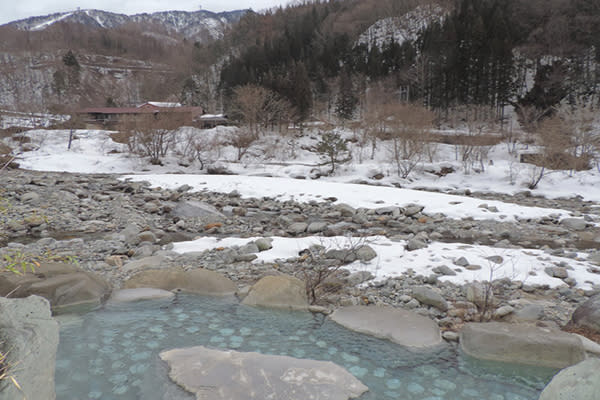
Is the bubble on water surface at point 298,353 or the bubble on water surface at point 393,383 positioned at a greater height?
the bubble on water surface at point 298,353

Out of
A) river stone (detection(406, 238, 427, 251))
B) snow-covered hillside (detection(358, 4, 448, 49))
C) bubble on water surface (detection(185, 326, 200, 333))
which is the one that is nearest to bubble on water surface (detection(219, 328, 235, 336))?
bubble on water surface (detection(185, 326, 200, 333))

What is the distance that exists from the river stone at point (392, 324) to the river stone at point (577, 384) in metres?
1.59

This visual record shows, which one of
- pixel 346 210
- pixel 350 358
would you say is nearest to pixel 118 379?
pixel 350 358

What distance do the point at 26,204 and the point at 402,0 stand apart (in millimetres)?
82635

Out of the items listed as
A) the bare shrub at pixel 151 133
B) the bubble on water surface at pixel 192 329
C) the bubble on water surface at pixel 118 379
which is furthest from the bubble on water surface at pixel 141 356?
the bare shrub at pixel 151 133

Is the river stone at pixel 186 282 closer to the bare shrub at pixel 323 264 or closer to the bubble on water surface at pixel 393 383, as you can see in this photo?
the bare shrub at pixel 323 264

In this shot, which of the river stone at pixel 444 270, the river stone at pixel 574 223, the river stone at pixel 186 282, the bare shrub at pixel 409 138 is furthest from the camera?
the bare shrub at pixel 409 138

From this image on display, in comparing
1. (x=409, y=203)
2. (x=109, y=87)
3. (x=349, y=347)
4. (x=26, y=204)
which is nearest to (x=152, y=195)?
(x=26, y=204)

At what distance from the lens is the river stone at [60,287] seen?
4980 millimetres

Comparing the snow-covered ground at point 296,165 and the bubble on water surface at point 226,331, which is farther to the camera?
the snow-covered ground at point 296,165

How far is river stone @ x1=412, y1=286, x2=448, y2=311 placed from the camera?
5059 mm

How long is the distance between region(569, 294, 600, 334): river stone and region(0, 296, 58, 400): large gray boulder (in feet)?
19.4

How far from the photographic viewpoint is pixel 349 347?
14.0ft

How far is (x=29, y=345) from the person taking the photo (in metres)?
2.76
